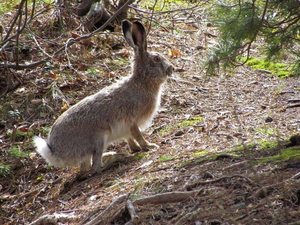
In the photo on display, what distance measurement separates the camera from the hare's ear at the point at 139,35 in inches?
237

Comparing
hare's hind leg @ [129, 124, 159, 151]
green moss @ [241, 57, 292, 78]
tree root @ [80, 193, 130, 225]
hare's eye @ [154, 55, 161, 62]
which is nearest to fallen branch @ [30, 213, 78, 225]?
tree root @ [80, 193, 130, 225]

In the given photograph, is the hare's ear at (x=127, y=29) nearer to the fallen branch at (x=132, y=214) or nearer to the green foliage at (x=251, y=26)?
the green foliage at (x=251, y=26)

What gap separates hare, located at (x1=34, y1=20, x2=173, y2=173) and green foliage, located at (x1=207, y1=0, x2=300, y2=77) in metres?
1.20

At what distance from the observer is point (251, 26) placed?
4.68 meters

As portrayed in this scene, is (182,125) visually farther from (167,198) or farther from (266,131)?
(167,198)

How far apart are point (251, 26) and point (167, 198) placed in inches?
81.6

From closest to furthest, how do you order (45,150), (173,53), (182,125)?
(45,150) → (182,125) → (173,53)

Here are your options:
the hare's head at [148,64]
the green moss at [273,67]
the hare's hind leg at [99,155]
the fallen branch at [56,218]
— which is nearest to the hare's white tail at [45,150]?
the hare's hind leg at [99,155]

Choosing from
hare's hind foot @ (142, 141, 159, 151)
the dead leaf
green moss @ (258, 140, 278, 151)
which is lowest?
hare's hind foot @ (142, 141, 159, 151)

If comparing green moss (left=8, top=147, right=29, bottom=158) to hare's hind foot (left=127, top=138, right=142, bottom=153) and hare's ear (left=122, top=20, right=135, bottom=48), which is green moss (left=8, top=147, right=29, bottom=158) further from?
hare's ear (left=122, top=20, right=135, bottom=48)

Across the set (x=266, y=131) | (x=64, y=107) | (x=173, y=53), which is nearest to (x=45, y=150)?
(x=64, y=107)

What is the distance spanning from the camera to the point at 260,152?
4.42m

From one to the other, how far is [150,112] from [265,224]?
10.7ft

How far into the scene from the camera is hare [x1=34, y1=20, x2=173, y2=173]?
18.7 feet
